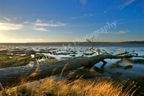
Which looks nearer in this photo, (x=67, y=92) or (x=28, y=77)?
(x=67, y=92)

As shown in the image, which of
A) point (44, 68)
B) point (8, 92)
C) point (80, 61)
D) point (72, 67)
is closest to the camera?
point (8, 92)

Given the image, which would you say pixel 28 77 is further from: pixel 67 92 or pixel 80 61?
pixel 80 61

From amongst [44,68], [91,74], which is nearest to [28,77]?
[44,68]

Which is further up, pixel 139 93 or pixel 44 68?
pixel 44 68

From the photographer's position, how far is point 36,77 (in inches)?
517

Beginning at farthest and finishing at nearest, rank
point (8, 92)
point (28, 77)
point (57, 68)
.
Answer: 1. point (57, 68)
2. point (28, 77)
3. point (8, 92)

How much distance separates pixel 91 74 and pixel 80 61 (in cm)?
139

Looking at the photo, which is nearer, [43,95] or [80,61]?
[43,95]

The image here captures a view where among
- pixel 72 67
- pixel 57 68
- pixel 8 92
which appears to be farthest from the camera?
pixel 72 67

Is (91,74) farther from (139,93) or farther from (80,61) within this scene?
(139,93)

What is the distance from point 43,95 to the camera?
8.02m

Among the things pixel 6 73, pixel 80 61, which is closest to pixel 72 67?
pixel 80 61

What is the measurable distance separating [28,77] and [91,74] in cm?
704

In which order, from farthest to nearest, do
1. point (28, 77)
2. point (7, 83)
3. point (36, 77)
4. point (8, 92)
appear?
1. point (36, 77)
2. point (28, 77)
3. point (7, 83)
4. point (8, 92)
